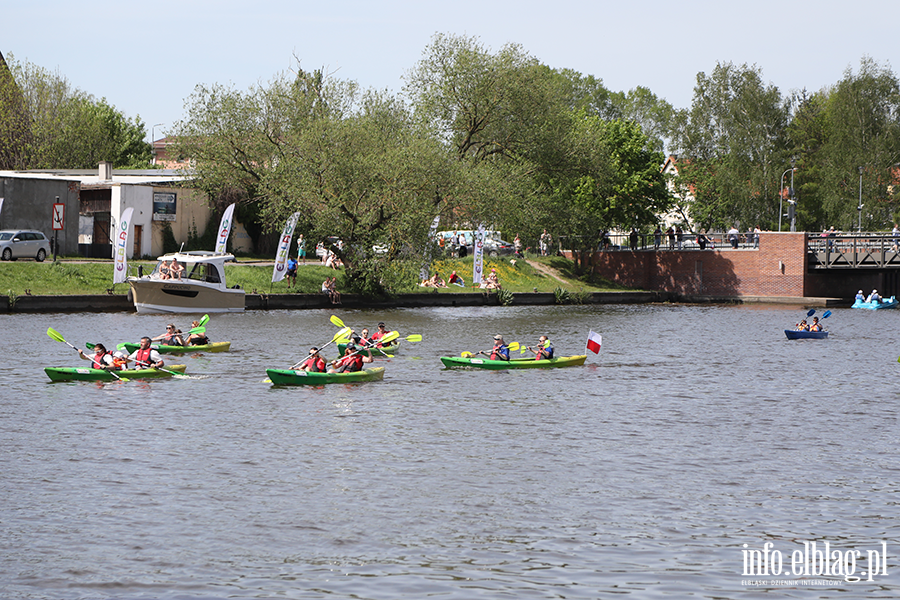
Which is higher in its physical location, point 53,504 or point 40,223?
point 40,223

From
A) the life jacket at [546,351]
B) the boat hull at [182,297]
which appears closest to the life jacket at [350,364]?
the life jacket at [546,351]

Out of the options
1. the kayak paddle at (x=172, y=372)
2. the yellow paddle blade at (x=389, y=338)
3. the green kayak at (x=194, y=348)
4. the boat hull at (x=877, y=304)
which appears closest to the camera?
the kayak paddle at (x=172, y=372)

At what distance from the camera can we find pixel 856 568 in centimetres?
1292

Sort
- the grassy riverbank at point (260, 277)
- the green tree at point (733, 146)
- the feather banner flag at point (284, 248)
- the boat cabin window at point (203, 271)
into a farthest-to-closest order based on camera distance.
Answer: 1. the green tree at point (733, 146)
2. the feather banner flag at point (284, 248)
3. the boat cabin window at point (203, 271)
4. the grassy riverbank at point (260, 277)

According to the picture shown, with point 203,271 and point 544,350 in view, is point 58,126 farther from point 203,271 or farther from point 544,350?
point 544,350

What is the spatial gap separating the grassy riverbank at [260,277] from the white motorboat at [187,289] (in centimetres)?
225

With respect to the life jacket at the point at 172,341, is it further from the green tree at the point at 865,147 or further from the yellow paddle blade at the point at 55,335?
the green tree at the point at 865,147

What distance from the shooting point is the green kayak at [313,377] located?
26875mm

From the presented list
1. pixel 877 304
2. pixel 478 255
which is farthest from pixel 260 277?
pixel 877 304

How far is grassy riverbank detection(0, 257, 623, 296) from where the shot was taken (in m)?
47.6

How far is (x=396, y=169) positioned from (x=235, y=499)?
38.9 metres

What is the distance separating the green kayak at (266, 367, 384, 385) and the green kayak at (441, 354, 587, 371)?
354cm

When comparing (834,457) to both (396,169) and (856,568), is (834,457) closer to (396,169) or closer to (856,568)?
(856,568)

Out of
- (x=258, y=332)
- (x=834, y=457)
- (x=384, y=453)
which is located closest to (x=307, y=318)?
(x=258, y=332)
